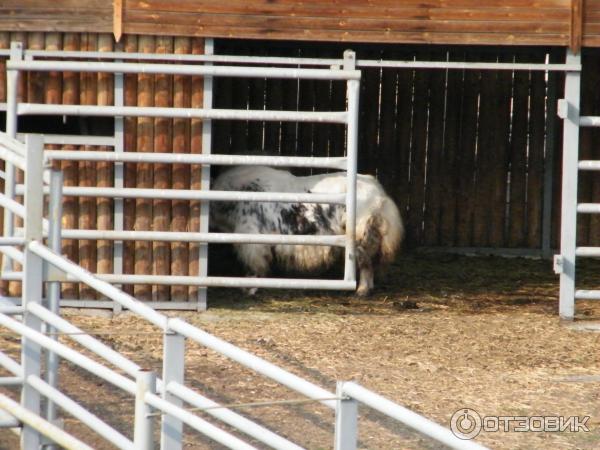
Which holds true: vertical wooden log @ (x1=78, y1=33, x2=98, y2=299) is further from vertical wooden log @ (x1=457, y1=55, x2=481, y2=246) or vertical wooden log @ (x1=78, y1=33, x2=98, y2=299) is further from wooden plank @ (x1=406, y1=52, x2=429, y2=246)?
vertical wooden log @ (x1=457, y1=55, x2=481, y2=246)

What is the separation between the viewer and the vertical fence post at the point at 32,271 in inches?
209

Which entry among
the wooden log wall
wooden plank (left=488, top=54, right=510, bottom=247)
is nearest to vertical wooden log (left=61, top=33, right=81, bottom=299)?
the wooden log wall

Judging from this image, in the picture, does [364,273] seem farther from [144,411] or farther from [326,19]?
[144,411]

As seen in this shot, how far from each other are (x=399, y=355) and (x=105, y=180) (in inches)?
105

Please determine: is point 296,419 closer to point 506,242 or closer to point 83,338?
point 83,338

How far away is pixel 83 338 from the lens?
16.4 feet

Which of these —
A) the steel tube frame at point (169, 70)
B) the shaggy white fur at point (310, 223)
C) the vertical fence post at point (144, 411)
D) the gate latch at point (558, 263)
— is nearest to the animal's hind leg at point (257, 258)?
the shaggy white fur at point (310, 223)

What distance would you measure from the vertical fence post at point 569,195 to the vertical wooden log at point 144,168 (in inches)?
124

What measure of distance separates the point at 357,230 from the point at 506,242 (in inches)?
131

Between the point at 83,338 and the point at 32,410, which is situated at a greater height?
the point at 83,338

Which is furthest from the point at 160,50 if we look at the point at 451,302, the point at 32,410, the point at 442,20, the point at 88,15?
the point at 32,410

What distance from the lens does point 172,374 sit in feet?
14.8

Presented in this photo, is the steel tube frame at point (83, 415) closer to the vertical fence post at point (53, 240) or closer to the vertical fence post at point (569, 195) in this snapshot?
the vertical fence post at point (53, 240)

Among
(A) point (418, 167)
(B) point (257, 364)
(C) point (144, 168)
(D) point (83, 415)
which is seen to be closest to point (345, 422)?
(B) point (257, 364)
